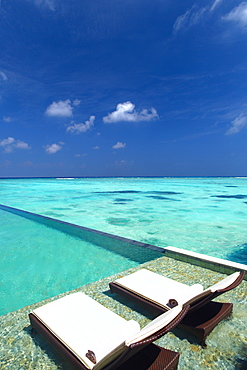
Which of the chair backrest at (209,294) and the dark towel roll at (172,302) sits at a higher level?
the chair backrest at (209,294)

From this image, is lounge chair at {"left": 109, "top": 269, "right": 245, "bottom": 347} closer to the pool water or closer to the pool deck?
the pool deck

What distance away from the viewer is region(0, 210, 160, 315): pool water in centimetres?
498

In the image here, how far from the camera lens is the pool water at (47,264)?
4.98 metres

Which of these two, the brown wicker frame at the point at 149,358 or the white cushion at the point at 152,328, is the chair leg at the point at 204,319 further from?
the white cushion at the point at 152,328

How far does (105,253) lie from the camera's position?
7.07 meters

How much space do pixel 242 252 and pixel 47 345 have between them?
6.60 m

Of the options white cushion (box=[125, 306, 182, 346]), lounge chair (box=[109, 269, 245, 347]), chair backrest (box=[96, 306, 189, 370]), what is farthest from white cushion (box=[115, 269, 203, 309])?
chair backrest (box=[96, 306, 189, 370])

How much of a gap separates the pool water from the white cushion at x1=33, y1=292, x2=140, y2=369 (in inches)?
81.0

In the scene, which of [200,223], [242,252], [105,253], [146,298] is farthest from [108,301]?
[200,223]

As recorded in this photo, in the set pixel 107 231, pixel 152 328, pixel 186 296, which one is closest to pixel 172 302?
pixel 186 296

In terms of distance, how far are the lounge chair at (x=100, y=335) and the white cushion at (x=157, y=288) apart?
758 mm

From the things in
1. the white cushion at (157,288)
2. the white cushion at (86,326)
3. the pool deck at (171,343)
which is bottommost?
the pool deck at (171,343)

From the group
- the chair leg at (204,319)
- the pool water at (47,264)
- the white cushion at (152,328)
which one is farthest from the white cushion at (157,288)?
the pool water at (47,264)

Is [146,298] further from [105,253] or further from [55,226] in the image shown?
[55,226]
